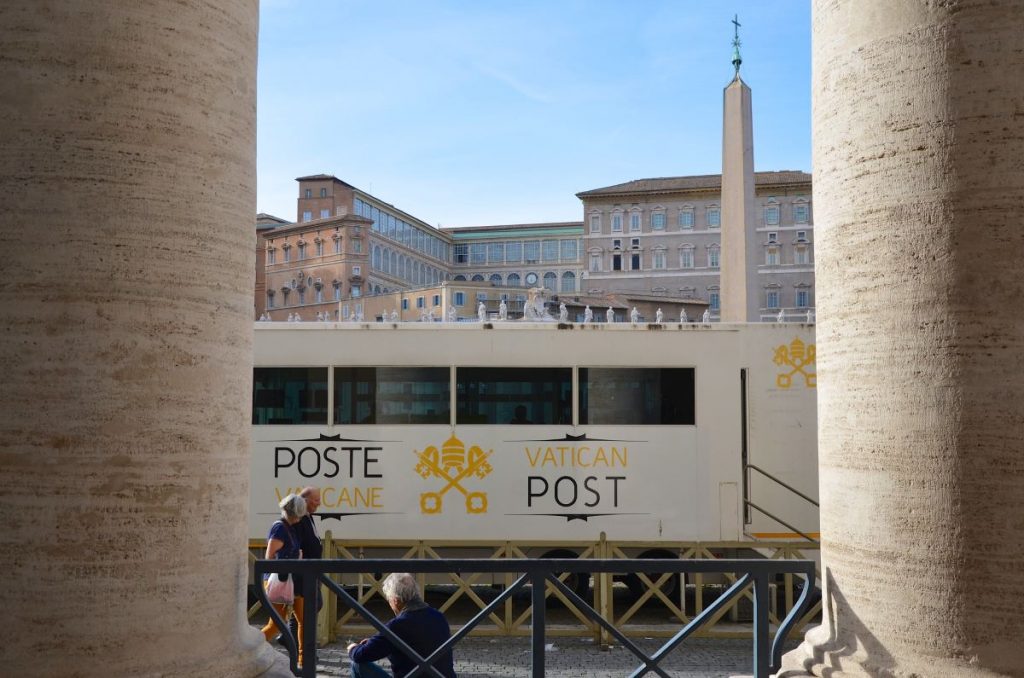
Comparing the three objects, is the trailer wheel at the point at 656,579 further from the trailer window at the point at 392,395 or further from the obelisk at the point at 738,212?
the obelisk at the point at 738,212

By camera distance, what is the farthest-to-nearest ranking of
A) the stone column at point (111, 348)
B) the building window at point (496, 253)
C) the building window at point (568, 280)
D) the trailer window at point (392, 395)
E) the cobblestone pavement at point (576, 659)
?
the building window at point (496, 253)
the building window at point (568, 280)
the trailer window at point (392, 395)
the cobblestone pavement at point (576, 659)
the stone column at point (111, 348)

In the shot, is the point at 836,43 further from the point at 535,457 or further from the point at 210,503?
the point at 535,457

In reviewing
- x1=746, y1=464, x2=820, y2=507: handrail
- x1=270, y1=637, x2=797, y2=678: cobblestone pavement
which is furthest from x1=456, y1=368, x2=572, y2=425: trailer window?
x1=270, y1=637, x2=797, y2=678: cobblestone pavement

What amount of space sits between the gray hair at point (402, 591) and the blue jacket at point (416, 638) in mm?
77

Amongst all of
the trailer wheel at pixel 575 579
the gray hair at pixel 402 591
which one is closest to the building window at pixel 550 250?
the trailer wheel at pixel 575 579

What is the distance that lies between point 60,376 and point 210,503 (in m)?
0.88

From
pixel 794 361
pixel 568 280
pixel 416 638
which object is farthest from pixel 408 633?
pixel 568 280

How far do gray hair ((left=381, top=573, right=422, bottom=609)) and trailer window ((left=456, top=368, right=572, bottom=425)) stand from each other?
684 centimetres

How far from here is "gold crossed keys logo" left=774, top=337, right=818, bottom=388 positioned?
1341cm

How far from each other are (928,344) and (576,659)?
6.95 metres

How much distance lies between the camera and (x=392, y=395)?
42.3 feet

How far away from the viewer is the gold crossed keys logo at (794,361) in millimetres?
13414

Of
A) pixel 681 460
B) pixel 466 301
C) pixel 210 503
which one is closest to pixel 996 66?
pixel 210 503

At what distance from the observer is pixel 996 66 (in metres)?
4.34
